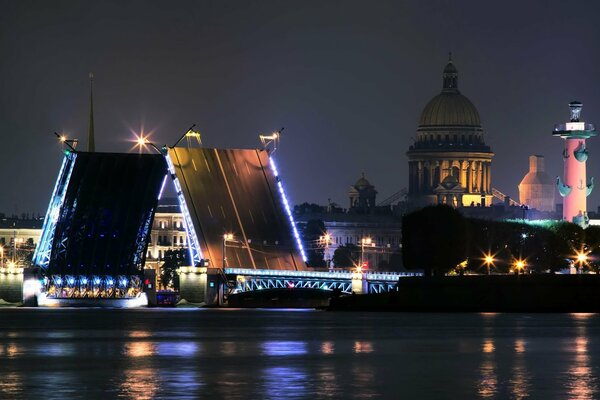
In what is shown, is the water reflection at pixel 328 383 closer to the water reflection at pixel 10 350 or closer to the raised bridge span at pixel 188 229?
the water reflection at pixel 10 350

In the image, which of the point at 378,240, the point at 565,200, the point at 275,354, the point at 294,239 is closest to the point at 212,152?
the point at 294,239

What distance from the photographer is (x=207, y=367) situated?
38.5 meters

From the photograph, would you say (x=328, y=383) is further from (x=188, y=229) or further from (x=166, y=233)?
(x=166, y=233)

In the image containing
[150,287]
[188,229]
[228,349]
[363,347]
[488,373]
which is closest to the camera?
[488,373]

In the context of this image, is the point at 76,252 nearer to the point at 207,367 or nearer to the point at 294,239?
the point at 294,239

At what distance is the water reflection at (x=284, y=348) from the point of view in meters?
43.8

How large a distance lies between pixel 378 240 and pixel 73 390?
488 feet

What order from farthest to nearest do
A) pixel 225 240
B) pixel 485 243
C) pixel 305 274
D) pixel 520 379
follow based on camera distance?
pixel 225 240 < pixel 485 243 < pixel 305 274 < pixel 520 379

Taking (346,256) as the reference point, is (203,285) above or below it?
below

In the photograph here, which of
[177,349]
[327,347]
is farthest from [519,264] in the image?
[177,349]

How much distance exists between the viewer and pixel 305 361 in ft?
133

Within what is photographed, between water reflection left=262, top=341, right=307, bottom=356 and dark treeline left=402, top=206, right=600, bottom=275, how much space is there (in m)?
43.3

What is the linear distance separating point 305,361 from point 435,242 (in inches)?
2077

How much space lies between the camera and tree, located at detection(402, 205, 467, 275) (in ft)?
304
